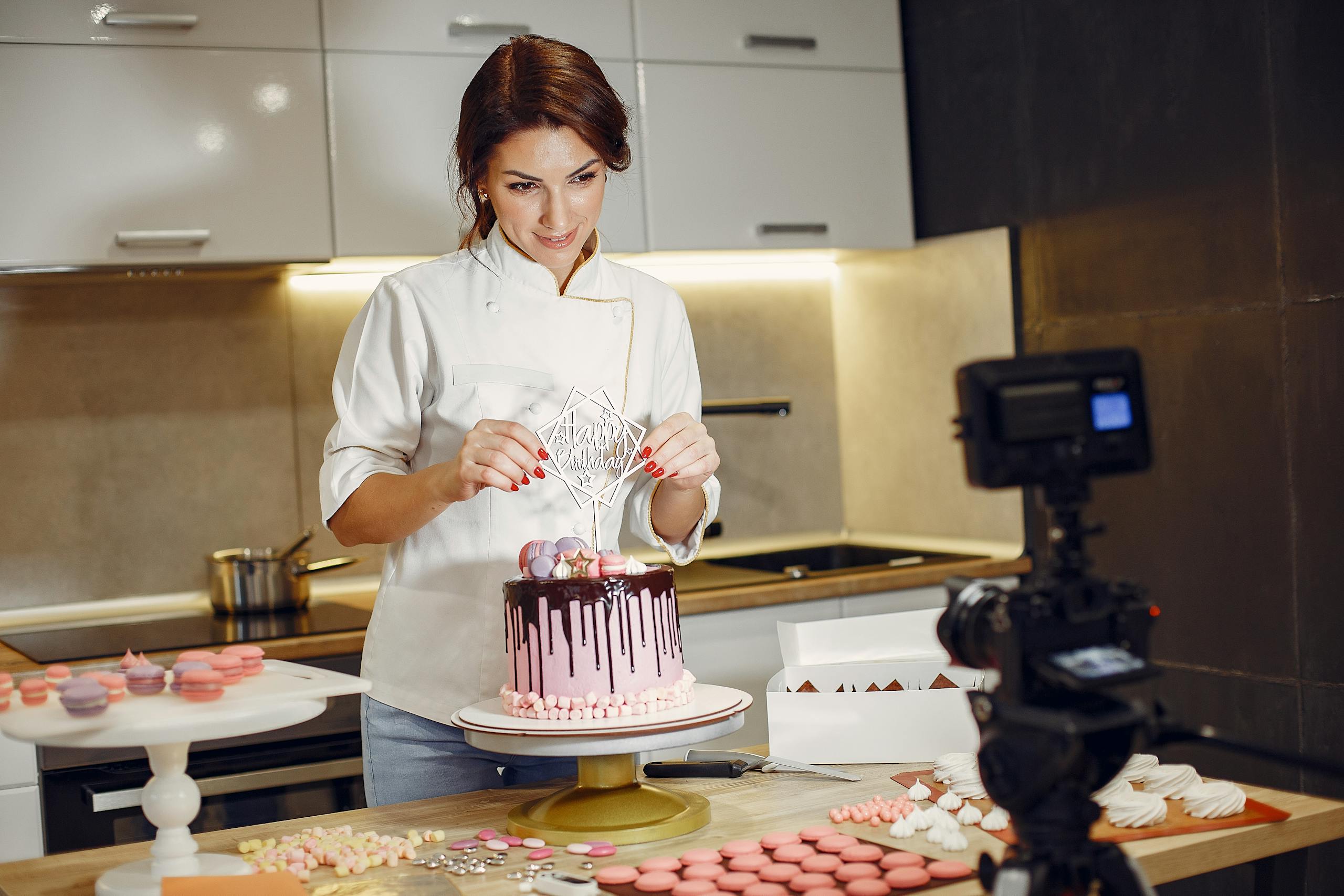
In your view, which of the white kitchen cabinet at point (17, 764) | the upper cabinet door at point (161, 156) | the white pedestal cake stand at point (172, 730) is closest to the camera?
the white pedestal cake stand at point (172, 730)

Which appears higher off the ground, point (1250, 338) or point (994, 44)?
point (994, 44)

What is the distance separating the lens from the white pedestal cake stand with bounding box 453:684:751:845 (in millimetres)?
1184

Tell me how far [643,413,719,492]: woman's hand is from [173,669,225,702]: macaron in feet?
1.76

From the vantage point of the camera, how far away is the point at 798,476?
323 cm

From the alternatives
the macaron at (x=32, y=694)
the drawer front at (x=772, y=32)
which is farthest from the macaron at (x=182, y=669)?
the drawer front at (x=772, y=32)

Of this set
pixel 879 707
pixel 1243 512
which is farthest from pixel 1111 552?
pixel 879 707

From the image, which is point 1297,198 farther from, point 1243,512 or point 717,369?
point 717,369

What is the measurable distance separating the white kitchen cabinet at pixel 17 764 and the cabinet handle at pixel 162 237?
87 centimetres

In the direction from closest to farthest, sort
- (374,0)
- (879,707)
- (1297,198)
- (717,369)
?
(879,707), (1297,198), (374,0), (717,369)

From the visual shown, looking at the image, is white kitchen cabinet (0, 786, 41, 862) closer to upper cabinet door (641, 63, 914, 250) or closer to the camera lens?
upper cabinet door (641, 63, 914, 250)

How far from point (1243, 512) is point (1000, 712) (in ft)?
5.41

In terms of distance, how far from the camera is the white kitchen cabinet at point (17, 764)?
1932mm

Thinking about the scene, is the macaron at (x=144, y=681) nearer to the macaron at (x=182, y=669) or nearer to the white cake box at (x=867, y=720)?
the macaron at (x=182, y=669)

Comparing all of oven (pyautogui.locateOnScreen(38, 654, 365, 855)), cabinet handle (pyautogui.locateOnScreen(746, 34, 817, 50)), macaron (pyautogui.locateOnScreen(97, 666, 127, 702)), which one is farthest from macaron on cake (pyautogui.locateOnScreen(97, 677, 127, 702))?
cabinet handle (pyautogui.locateOnScreen(746, 34, 817, 50))
